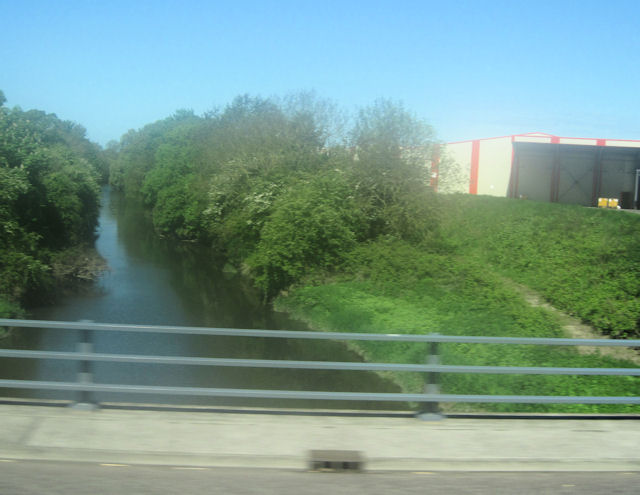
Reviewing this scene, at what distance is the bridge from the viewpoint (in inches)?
197

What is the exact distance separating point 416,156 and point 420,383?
698 inches

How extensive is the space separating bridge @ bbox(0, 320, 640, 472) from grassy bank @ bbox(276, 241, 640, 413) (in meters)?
7.57

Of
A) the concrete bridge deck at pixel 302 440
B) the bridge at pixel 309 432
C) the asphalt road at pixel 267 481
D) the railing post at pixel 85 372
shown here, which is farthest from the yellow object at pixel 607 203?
the railing post at pixel 85 372

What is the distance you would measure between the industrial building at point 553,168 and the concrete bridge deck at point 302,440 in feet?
125

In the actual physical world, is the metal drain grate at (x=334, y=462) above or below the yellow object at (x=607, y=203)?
below

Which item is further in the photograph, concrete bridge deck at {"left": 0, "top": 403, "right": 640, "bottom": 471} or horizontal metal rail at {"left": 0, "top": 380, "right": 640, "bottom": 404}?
horizontal metal rail at {"left": 0, "top": 380, "right": 640, "bottom": 404}

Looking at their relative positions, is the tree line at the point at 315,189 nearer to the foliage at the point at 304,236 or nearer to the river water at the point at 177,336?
the foliage at the point at 304,236

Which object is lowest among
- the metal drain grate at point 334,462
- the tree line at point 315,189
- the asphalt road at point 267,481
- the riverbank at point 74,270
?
the riverbank at point 74,270

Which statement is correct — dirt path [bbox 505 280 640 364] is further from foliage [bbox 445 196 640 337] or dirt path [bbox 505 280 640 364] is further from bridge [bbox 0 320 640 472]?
bridge [bbox 0 320 640 472]

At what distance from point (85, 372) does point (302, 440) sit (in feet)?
7.02

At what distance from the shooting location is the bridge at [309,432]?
16.4 feet

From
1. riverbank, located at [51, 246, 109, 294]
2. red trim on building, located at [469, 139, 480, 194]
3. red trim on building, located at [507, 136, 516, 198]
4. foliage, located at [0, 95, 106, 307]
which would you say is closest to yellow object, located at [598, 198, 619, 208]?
red trim on building, located at [507, 136, 516, 198]

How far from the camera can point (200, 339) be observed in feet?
75.9

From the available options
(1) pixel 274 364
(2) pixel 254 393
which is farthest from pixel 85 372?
(1) pixel 274 364
